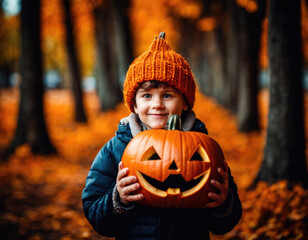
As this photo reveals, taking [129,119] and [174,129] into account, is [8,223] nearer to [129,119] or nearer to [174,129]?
[129,119]

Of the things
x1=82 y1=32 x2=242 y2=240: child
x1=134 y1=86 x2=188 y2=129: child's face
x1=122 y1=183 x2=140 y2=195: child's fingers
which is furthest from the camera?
x1=134 y1=86 x2=188 y2=129: child's face

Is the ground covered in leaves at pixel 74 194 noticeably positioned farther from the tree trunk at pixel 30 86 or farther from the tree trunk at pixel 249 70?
the tree trunk at pixel 249 70

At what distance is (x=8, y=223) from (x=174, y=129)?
14.4 ft

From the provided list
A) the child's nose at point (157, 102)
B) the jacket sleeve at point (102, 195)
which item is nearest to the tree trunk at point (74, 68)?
the jacket sleeve at point (102, 195)

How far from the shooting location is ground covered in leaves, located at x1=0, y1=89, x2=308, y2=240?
468cm

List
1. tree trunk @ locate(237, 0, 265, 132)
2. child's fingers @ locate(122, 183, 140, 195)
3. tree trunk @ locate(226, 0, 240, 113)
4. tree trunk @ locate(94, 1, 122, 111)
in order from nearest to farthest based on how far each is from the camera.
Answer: child's fingers @ locate(122, 183, 140, 195)
tree trunk @ locate(237, 0, 265, 132)
tree trunk @ locate(226, 0, 240, 113)
tree trunk @ locate(94, 1, 122, 111)

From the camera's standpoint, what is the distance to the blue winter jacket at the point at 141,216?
6.83 feet

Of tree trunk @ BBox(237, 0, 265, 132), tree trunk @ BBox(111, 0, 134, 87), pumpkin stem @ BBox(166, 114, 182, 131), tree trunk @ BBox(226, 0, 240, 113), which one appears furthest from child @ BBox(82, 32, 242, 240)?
tree trunk @ BBox(226, 0, 240, 113)

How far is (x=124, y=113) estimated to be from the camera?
16062 millimetres

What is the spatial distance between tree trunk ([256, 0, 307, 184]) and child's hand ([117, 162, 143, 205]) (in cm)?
401

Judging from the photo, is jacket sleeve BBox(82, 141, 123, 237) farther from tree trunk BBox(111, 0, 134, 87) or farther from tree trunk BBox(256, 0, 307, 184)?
tree trunk BBox(111, 0, 134, 87)

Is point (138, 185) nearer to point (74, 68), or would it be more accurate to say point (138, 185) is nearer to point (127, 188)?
point (127, 188)

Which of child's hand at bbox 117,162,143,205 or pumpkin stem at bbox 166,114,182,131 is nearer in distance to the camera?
child's hand at bbox 117,162,143,205

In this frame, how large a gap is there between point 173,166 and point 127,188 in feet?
1.17
